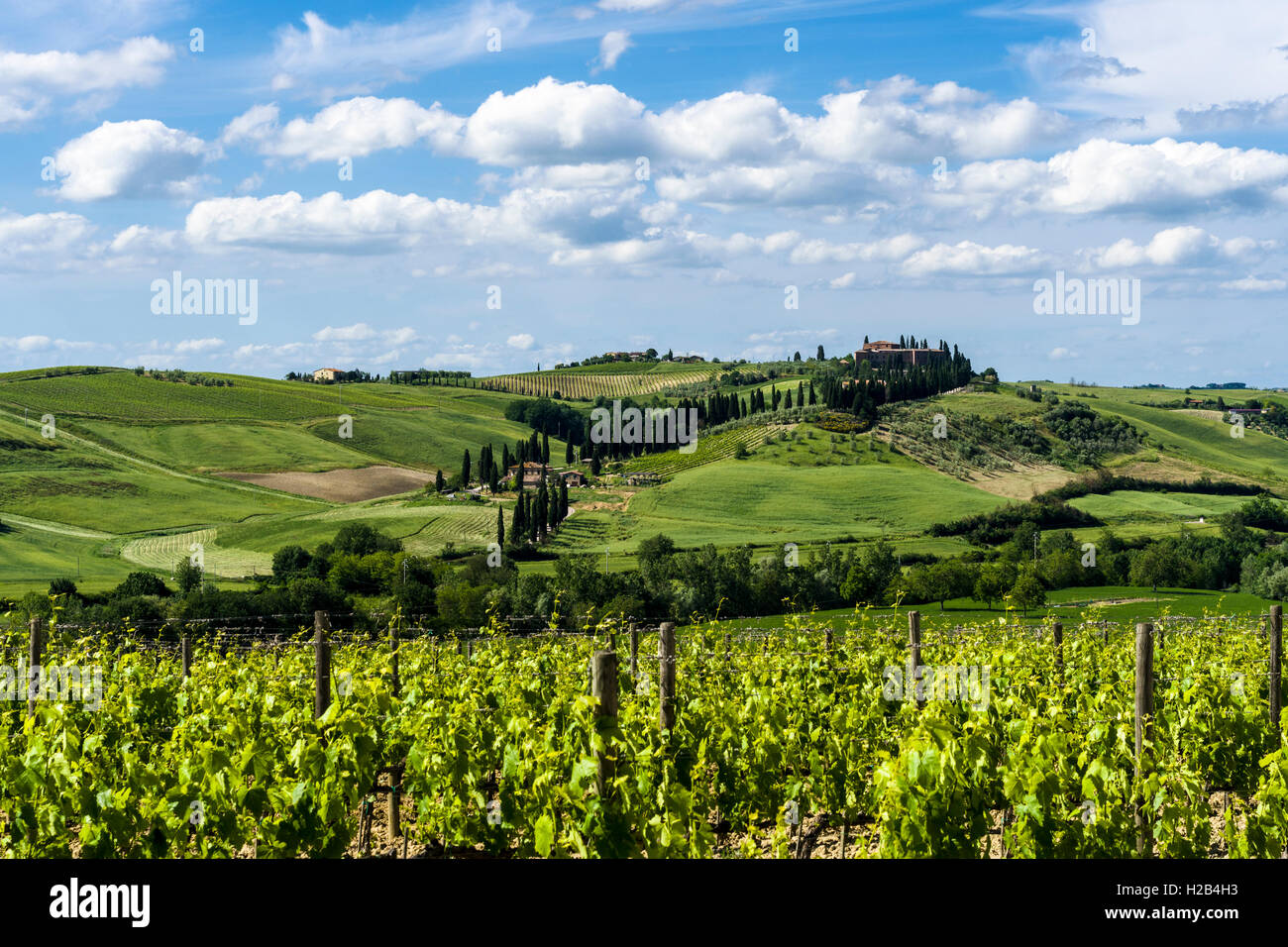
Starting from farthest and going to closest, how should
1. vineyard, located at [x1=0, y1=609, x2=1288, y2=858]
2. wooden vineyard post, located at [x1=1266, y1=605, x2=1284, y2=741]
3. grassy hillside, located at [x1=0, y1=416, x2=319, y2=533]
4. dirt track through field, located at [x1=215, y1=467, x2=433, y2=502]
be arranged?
dirt track through field, located at [x1=215, y1=467, x2=433, y2=502] < grassy hillside, located at [x1=0, y1=416, x2=319, y2=533] < wooden vineyard post, located at [x1=1266, y1=605, x2=1284, y2=741] < vineyard, located at [x1=0, y1=609, x2=1288, y2=858]

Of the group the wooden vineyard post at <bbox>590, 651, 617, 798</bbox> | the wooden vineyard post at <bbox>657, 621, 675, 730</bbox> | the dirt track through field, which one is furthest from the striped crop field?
the wooden vineyard post at <bbox>590, 651, 617, 798</bbox>

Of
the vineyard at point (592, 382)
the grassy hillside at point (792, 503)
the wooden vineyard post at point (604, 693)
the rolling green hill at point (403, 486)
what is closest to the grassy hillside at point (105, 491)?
the rolling green hill at point (403, 486)

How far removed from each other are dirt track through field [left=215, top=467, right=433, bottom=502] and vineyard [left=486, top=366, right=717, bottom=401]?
54.0 meters

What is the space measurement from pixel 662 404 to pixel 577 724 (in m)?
144

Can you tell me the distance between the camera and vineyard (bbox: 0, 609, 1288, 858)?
24.7ft

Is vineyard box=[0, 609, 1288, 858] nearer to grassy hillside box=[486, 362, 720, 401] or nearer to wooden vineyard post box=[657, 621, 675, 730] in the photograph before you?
wooden vineyard post box=[657, 621, 675, 730]

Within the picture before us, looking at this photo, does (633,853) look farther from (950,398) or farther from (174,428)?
(950,398)

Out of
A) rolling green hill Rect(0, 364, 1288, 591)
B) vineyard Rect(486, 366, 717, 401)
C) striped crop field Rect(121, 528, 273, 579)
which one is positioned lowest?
striped crop field Rect(121, 528, 273, 579)

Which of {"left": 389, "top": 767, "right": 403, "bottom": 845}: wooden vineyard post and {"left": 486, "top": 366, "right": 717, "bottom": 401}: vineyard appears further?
{"left": 486, "top": 366, "right": 717, "bottom": 401}: vineyard

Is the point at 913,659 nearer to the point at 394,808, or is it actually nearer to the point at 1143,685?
the point at 1143,685

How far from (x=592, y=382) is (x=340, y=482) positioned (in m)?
76.2

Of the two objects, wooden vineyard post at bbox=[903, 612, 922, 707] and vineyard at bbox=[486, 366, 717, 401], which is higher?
vineyard at bbox=[486, 366, 717, 401]

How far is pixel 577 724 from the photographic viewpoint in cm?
809

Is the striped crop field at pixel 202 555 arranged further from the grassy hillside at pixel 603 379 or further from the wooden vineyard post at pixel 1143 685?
the grassy hillside at pixel 603 379
